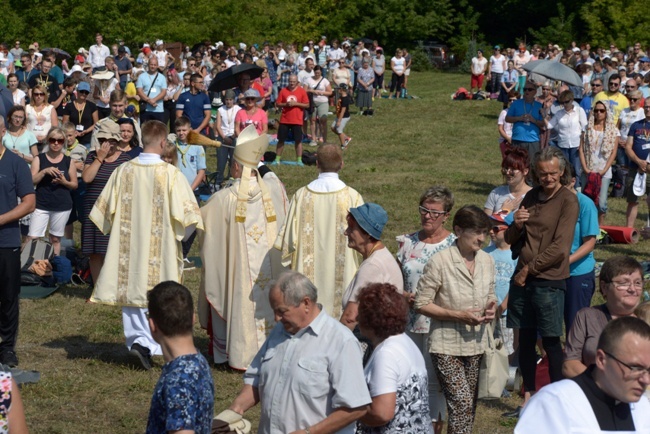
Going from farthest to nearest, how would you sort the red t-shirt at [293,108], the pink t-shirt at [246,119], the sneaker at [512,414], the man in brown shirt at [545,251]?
the red t-shirt at [293,108]
the pink t-shirt at [246,119]
the sneaker at [512,414]
the man in brown shirt at [545,251]

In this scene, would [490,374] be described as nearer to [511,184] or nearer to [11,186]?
[511,184]

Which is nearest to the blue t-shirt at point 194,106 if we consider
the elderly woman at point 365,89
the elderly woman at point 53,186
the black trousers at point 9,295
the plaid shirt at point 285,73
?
the elderly woman at point 53,186

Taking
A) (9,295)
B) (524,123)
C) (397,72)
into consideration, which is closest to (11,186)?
(9,295)

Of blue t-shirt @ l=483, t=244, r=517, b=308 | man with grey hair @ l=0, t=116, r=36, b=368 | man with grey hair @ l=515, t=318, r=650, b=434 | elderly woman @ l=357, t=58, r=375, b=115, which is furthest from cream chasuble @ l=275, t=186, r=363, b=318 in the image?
elderly woman @ l=357, t=58, r=375, b=115

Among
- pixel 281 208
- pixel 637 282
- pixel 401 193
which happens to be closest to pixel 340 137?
pixel 401 193

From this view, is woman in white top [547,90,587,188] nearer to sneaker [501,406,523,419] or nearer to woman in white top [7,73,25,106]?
sneaker [501,406,523,419]

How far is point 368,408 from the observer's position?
4.98 meters

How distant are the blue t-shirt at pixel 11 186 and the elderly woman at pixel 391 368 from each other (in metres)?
3.81

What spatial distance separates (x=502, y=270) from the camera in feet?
27.3

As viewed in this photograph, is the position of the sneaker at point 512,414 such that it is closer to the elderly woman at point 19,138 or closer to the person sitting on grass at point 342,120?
the elderly woman at point 19,138

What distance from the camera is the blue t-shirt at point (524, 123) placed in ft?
51.8

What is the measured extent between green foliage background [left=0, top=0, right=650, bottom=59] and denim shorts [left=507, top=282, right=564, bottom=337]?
30.5 m

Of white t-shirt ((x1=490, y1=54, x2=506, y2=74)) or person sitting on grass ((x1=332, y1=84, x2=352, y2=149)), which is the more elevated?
white t-shirt ((x1=490, y1=54, x2=506, y2=74))

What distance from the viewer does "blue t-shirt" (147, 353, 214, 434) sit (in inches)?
171
